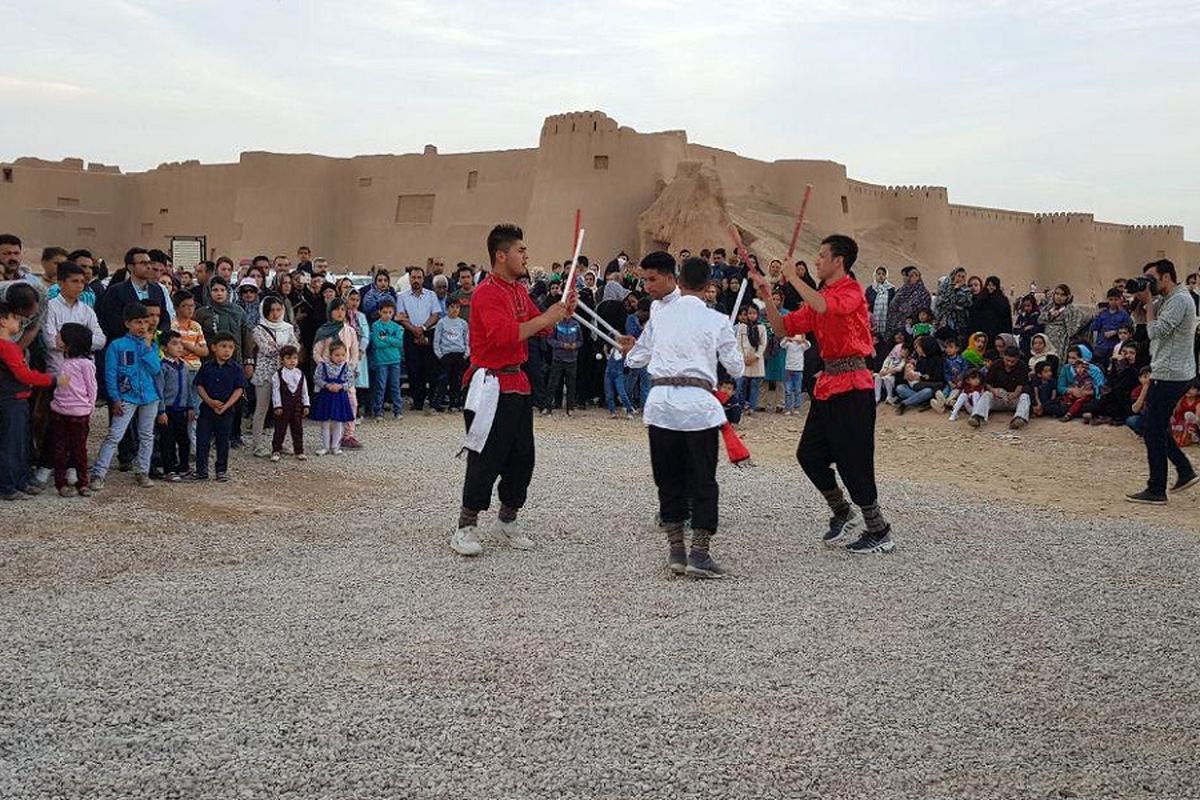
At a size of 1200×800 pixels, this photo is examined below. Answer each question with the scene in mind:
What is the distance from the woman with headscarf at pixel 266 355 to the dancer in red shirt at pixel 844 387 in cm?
533

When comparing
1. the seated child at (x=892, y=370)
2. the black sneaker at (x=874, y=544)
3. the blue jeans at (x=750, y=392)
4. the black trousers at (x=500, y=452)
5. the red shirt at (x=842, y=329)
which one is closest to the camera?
the black trousers at (x=500, y=452)

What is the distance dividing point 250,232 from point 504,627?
3408cm

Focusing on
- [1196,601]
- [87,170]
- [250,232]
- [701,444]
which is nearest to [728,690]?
[701,444]

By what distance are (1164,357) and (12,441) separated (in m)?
8.19

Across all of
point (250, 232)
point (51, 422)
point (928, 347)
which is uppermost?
point (250, 232)

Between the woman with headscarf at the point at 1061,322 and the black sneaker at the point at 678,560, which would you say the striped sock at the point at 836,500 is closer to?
the black sneaker at the point at 678,560

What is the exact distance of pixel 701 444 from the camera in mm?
5508

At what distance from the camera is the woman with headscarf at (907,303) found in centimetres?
1482

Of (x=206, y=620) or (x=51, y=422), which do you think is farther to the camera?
(x=51, y=422)

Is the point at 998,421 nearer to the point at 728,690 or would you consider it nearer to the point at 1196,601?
the point at 1196,601

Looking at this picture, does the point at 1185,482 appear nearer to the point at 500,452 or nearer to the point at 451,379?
the point at 500,452

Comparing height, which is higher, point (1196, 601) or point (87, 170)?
point (87, 170)

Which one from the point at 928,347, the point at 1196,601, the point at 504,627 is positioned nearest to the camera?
the point at 504,627

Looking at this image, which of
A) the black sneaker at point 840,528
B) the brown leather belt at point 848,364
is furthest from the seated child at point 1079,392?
the brown leather belt at point 848,364
